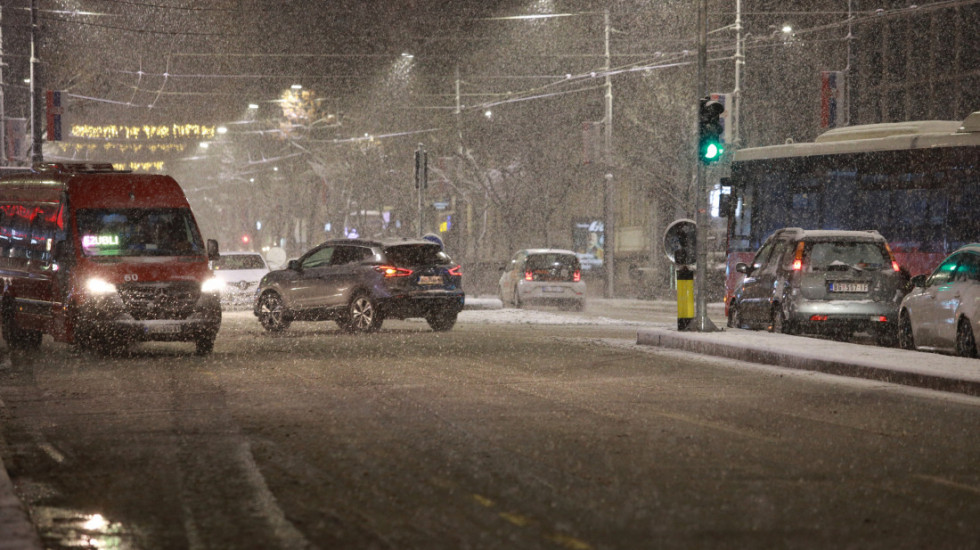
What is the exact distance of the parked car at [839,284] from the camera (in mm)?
19484

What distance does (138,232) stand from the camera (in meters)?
18.4

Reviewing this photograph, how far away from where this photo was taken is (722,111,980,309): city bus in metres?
23.0

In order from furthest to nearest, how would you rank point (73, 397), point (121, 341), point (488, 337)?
1. point (488, 337)
2. point (121, 341)
3. point (73, 397)

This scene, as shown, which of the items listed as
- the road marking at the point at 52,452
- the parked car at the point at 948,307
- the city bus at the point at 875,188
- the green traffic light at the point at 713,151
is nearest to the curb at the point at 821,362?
the parked car at the point at 948,307

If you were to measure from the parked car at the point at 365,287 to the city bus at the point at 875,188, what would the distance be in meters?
5.52

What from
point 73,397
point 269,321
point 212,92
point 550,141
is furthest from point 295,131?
point 73,397

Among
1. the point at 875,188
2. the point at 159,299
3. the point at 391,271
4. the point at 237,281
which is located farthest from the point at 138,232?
the point at 237,281

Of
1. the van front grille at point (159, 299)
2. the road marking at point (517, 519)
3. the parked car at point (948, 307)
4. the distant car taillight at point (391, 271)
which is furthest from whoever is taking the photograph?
the distant car taillight at point (391, 271)

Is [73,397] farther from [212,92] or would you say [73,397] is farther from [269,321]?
[212,92]

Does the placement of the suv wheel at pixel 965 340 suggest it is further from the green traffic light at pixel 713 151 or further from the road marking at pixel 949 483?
the road marking at pixel 949 483

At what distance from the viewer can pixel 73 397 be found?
12.6 meters

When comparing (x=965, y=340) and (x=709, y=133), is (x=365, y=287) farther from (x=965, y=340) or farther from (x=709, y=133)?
(x=965, y=340)

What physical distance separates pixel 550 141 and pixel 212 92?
13.9 metres

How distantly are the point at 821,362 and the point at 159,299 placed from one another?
8818mm
